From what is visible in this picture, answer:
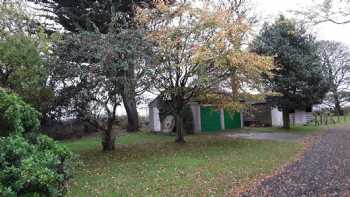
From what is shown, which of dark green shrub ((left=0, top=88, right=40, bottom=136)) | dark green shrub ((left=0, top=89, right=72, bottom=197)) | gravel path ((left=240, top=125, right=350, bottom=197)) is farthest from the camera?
gravel path ((left=240, top=125, right=350, bottom=197))

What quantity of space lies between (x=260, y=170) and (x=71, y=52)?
7286 mm

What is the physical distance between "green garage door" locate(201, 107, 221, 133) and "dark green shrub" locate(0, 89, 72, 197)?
21409 mm

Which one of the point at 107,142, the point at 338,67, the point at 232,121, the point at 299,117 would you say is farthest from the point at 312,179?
the point at 338,67

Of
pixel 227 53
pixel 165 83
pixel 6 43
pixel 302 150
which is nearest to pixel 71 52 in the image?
pixel 6 43

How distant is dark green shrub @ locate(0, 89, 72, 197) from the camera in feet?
16.3

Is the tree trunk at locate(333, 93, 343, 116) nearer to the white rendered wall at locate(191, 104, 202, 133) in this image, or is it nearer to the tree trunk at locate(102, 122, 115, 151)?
the white rendered wall at locate(191, 104, 202, 133)

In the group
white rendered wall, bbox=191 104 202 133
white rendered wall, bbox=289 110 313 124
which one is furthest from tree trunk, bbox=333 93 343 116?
white rendered wall, bbox=191 104 202 133

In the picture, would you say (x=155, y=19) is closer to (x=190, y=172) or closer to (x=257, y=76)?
(x=257, y=76)

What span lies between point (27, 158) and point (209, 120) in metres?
23.2

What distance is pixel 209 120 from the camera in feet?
92.3

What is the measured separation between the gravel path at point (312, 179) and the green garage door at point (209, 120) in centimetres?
1408

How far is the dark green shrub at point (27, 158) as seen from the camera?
4.98 m

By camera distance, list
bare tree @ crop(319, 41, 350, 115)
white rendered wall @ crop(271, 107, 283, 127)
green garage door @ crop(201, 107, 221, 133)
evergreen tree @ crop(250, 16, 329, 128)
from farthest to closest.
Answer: bare tree @ crop(319, 41, 350, 115), white rendered wall @ crop(271, 107, 283, 127), green garage door @ crop(201, 107, 221, 133), evergreen tree @ crop(250, 16, 329, 128)

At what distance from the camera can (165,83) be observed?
59.0ft
